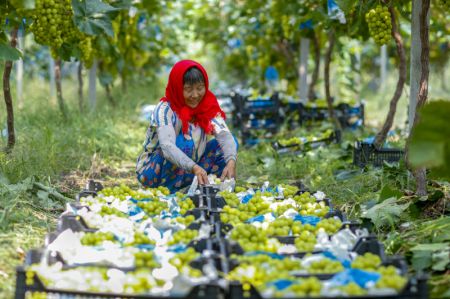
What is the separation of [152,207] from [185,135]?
1.36 m

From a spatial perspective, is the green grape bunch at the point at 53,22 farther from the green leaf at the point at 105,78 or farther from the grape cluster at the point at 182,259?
the green leaf at the point at 105,78

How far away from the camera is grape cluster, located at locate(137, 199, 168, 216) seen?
3605 mm

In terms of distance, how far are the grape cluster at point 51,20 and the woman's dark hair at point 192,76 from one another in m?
0.83

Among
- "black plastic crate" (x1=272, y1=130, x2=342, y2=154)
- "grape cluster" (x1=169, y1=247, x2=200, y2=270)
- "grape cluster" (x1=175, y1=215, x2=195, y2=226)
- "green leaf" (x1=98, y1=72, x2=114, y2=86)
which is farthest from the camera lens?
"green leaf" (x1=98, y1=72, x2=114, y2=86)

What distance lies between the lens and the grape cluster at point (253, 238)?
2986 mm

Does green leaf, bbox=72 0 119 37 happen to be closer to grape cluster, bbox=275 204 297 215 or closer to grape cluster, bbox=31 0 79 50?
grape cluster, bbox=31 0 79 50

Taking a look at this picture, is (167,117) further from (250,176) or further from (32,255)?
(32,255)

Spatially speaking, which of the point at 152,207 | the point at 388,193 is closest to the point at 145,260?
the point at 152,207

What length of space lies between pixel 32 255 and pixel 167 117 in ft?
6.79

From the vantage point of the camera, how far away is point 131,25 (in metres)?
8.89

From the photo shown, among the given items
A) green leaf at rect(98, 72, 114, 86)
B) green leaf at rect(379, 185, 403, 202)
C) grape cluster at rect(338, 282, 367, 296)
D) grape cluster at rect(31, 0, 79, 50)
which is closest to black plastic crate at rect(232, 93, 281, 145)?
green leaf at rect(98, 72, 114, 86)

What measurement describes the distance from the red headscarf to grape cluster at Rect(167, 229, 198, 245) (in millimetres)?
1791

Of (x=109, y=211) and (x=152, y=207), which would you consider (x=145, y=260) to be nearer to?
(x=109, y=211)

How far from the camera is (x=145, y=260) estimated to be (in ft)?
8.99
